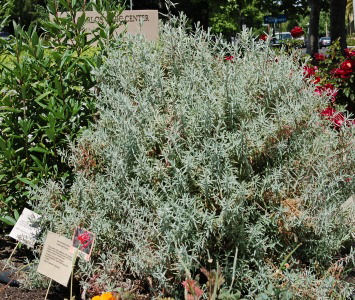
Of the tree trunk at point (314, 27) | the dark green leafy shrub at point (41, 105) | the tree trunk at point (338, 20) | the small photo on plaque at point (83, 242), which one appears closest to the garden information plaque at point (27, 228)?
the dark green leafy shrub at point (41, 105)

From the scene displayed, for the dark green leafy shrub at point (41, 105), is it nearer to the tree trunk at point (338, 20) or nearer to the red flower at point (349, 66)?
the red flower at point (349, 66)

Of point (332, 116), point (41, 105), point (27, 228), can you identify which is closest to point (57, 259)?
point (27, 228)

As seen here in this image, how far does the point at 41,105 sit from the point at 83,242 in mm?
1091

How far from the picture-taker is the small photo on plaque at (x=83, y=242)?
95.8 inches

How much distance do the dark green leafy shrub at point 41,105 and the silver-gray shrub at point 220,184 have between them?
1.20 feet

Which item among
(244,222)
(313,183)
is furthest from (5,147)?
(313,183)

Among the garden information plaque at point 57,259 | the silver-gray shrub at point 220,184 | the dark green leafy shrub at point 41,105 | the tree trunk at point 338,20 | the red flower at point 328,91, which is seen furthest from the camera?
the tree trunk at point 338,20

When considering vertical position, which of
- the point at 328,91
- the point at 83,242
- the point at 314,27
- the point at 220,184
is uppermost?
the point at 328,91

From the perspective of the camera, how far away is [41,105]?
3.14 meters

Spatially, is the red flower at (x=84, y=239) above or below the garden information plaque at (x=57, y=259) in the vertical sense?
above

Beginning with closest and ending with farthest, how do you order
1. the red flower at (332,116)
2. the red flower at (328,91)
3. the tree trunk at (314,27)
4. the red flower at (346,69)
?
the red flower at (328,91) < the red flower at (332,116) < the red flower at (346,69) < the tree trunk at (314,27)

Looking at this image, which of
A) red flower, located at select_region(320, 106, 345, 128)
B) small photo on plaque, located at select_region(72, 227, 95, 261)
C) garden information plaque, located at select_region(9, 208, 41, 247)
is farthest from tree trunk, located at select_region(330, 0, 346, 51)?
small photo on plaque, located at select_region(72, 227, 95, 261)

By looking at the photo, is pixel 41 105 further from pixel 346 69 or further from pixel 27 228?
pixel 346 69

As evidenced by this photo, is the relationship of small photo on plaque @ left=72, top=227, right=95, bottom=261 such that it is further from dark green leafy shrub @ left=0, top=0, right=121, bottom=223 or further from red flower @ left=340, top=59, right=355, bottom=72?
red flower @ left=340, top=59, right=355, bottom=72
